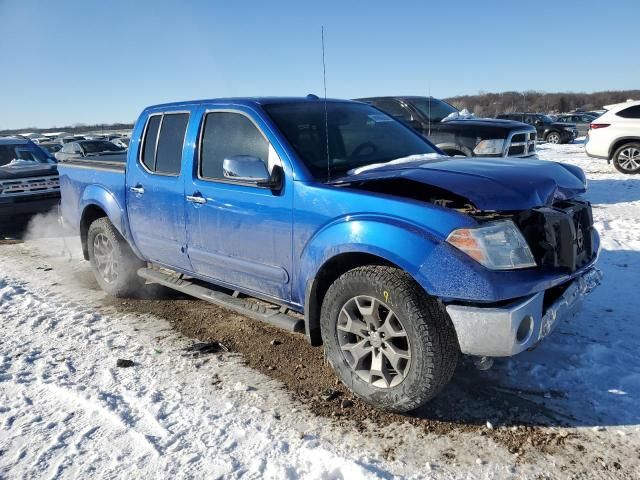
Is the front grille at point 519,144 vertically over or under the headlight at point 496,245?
over

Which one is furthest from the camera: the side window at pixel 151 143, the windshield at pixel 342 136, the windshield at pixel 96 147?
the windshield at pixel 96 147

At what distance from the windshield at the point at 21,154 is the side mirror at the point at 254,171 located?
7.29 metres

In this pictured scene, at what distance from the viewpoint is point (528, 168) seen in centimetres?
335

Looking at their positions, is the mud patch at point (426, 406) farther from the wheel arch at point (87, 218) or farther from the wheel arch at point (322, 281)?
the wheel arch at point (87, 218)

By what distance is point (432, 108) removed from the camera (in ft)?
33.2

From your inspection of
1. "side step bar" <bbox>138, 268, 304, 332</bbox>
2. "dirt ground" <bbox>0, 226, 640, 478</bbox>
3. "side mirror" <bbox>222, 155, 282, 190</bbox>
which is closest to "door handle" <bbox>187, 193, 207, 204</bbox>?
"side mirror" <bbox>222, 155, 282, 190</bbox>

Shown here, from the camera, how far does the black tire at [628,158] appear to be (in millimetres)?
12469

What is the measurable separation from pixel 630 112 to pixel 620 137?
616 millimetres

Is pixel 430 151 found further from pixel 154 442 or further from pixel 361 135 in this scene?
pixel 154 442

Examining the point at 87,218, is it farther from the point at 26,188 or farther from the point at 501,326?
the point at 501,326

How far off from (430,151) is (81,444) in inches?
126

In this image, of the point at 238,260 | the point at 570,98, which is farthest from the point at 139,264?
the point at 570,98

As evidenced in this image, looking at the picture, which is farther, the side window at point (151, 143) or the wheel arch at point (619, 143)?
the wheel arch at point (619, 143)

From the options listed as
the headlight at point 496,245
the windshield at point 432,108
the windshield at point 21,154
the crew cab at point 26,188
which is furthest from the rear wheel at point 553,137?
the headlight at point 496,245
